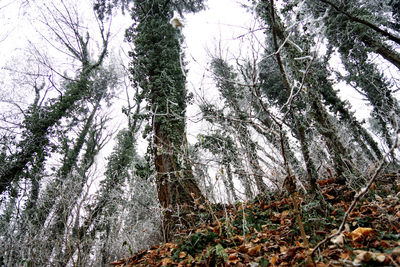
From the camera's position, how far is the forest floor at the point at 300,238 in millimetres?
1379

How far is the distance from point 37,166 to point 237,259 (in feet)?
29.9

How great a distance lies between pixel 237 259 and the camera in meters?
1.79

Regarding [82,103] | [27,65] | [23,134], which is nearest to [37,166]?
[23,134]

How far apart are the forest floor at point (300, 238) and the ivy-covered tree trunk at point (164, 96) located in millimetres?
1017

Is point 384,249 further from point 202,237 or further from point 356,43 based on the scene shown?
point 356,43

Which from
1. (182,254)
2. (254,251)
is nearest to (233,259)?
(254,251)

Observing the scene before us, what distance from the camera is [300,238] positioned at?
1.92 meters

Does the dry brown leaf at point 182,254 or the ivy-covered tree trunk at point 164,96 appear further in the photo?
the ivy-covered tree trunk at point 164,96

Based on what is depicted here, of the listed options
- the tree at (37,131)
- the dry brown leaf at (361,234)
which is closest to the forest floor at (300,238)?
the dry brown leaf at (361,234)

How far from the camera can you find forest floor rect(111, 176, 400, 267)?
138cm

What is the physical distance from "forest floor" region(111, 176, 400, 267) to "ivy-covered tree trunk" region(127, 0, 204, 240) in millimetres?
1017

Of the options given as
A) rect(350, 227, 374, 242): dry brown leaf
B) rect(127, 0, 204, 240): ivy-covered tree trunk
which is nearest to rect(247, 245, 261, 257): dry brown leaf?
rect(350, 227, 374, 242): dry brown leaf

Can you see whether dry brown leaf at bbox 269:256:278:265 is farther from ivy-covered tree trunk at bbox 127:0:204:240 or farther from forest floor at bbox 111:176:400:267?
ivy-covered tree trunk at bbox 127:0:204:240

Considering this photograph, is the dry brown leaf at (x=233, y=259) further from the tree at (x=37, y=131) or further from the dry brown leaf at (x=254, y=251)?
the tree at (x=37, y=131)
